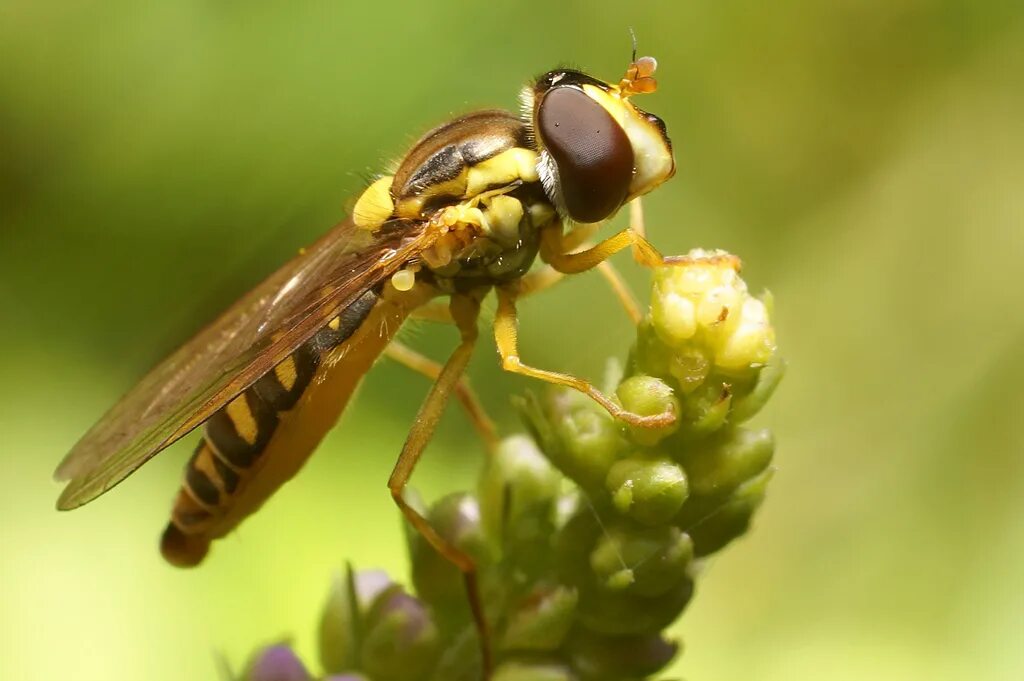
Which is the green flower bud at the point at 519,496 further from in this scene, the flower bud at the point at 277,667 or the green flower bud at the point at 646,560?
the flower bud at the point at 277,667

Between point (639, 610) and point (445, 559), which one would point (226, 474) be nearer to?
point (445, 559)

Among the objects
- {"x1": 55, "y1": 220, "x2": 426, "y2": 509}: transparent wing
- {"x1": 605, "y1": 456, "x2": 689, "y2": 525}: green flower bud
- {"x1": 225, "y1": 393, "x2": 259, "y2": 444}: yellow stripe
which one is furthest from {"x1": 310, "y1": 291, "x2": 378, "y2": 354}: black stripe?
{"x1": 605, "y1": 456, "x2": 689, "y2": 525}: green flower bud

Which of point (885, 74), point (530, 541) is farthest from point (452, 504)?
point (885, 74)

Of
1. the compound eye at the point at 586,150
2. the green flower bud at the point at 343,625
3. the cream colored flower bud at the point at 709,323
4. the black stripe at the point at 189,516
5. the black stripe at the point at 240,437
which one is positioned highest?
the compound eye at the point at 586,150

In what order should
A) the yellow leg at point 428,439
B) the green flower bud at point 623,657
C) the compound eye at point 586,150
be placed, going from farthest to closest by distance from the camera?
the compound eye at point 586,150
the yellow leg at point 428,439
the green flower bud at point 623,657

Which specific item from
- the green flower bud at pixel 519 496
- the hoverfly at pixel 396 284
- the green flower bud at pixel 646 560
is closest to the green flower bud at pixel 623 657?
the green flower bud at pixel 646 560

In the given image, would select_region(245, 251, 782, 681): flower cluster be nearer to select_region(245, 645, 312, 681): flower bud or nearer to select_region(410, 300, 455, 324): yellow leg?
select_region(245, 645, 312, 681): flower bud
